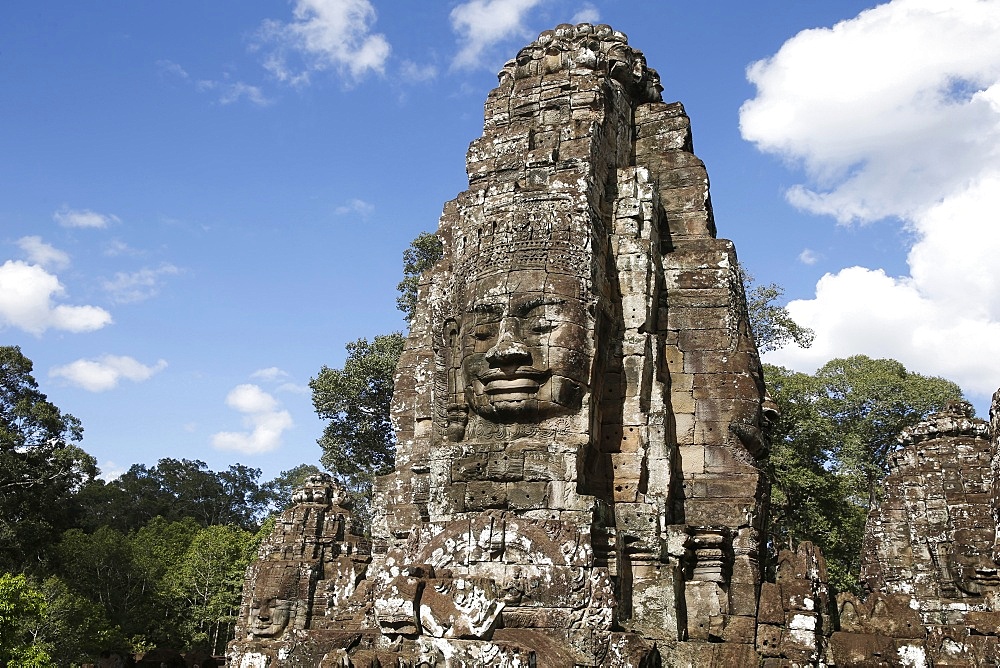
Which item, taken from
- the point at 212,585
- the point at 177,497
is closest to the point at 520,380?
the point at 212,585

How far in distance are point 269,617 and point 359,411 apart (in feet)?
44.2

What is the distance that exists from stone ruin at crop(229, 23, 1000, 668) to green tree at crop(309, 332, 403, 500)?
13883 mm

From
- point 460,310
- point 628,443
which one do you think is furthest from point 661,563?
point 460,310

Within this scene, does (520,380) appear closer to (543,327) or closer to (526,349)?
(526,349)

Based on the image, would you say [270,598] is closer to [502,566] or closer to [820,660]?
[502,566]

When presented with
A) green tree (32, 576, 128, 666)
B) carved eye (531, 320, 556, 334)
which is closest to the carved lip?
carved eye (531, 320, 556, 334)

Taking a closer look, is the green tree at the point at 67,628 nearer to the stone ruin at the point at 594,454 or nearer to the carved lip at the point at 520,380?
the stone ruin at the point at 594,454

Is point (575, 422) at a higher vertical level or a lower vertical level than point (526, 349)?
lower

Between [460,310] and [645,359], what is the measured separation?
1.95 m

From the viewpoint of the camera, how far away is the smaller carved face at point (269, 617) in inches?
471

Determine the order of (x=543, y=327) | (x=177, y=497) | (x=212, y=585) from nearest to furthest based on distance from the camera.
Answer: (x=543, y=327)
(x=212, y=585)
(x=177, y=497)

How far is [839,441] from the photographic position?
2608 centimetres

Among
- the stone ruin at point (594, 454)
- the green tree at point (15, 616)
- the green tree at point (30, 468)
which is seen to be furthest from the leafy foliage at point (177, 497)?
the stone ruin at point (594, 454)

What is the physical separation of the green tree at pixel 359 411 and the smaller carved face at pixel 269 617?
12.6 m
